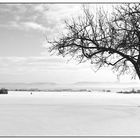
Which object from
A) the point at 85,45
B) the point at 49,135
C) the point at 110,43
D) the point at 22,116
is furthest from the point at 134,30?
the point at 49,135

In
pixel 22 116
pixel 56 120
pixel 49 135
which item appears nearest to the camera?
pixel 49 135

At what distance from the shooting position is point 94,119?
36.9ft

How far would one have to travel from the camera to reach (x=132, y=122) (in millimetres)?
10711

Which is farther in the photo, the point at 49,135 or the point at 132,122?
the point at 132,122

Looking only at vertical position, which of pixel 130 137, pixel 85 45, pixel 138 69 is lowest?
pixel 130 137

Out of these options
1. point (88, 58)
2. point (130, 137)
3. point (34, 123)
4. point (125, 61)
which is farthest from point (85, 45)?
point (130, 137)

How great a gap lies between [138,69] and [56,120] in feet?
24.3

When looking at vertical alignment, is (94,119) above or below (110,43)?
below

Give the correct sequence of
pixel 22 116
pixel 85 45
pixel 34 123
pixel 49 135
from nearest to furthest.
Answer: pixel 49 135
pixel 34 123
pixel 22 116
pixel 85 45

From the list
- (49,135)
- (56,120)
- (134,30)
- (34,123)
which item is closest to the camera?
(49,135)

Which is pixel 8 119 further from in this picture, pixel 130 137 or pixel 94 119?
pixel 130 137

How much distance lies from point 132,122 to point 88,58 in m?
7.12

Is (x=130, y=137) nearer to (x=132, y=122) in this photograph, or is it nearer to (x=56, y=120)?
(x=132, y=122)

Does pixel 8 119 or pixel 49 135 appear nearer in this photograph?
pixel 49 135
